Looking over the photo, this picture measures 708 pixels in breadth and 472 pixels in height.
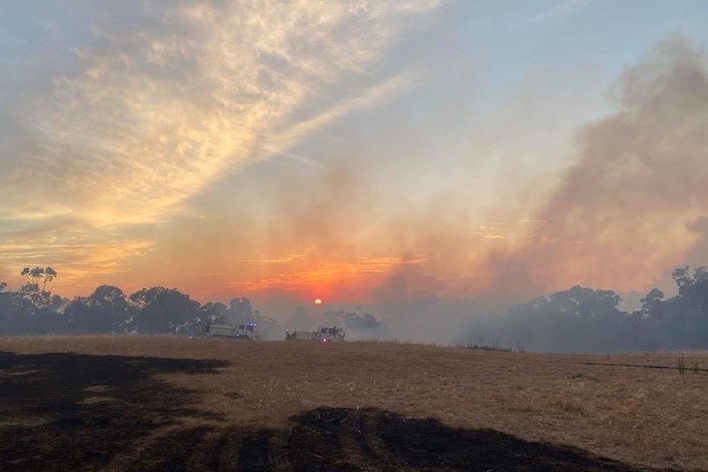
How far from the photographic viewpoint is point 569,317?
16138 cm

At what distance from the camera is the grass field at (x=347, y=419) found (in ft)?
35.4

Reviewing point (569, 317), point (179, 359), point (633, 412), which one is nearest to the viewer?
point (633, 412)

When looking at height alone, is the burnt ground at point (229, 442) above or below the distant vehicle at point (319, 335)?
below

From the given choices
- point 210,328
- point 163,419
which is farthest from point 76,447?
point 210,328

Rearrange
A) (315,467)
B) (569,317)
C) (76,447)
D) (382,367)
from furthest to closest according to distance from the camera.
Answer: (569,317), (382,367), (76,447), (315,467)

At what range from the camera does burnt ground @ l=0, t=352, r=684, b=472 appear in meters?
10.4

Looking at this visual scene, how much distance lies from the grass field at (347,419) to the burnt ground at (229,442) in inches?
2.0

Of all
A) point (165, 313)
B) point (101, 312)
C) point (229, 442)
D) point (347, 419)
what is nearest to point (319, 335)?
point (347, 419)

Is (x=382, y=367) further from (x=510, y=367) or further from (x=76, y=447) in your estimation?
(x=76, y=447)

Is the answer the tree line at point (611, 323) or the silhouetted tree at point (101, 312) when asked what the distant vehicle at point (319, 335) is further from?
the silhouetted tree at point (101, 312)

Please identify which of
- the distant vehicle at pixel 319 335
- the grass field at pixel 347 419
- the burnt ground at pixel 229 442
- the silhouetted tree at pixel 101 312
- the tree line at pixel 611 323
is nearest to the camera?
the burnt ground at pixel 229 442

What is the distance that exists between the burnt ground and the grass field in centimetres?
5

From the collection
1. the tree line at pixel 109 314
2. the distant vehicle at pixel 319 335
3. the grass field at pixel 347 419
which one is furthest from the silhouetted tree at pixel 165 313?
the grass field at pixel 347 419

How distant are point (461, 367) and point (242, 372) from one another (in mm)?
13909
